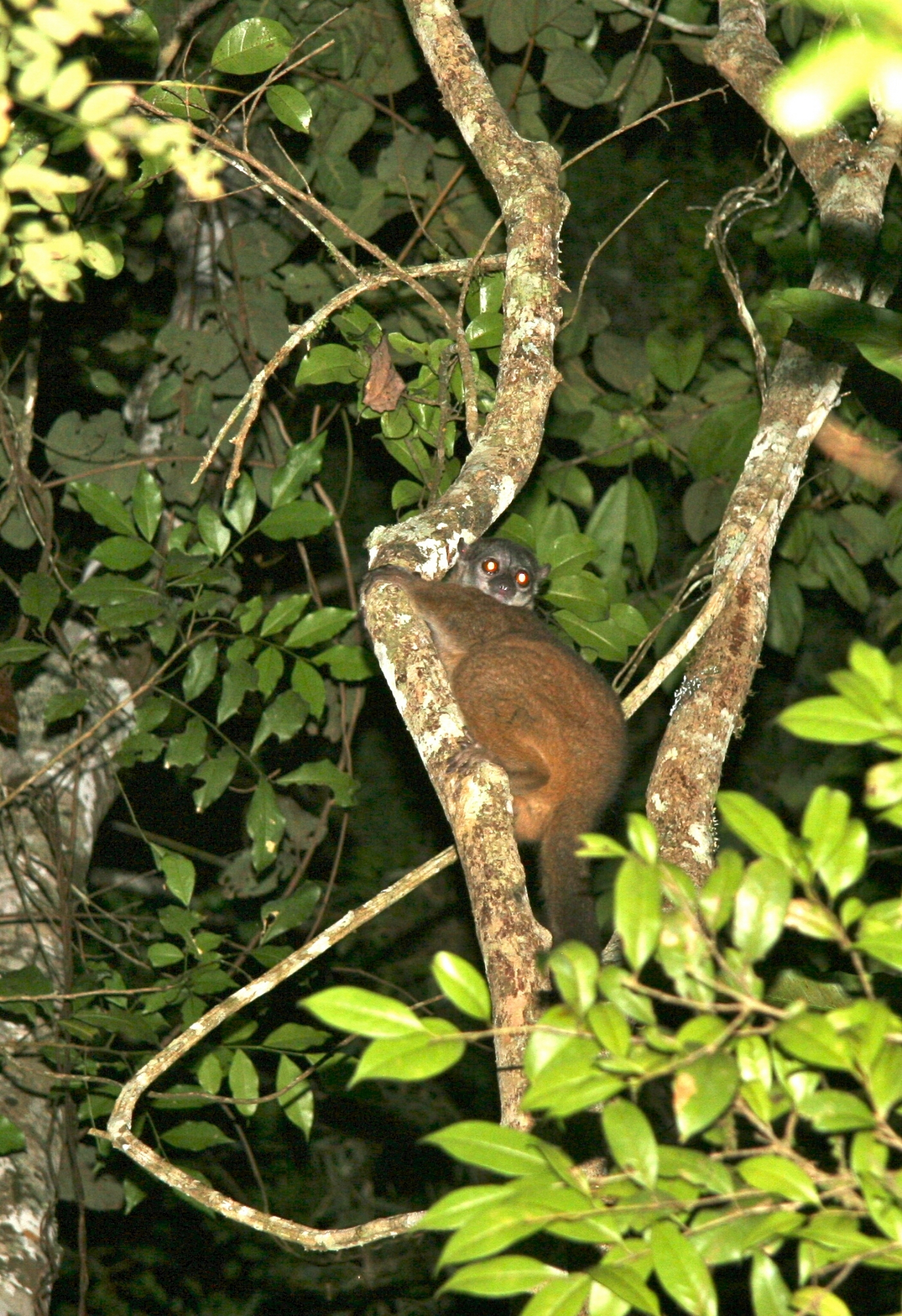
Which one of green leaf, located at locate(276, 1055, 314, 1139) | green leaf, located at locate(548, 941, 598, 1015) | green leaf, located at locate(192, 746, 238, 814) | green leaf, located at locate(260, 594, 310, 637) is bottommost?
green leaf, located at locate(276, 1055, 314, 1139)

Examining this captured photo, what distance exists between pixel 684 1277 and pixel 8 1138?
2.80 m

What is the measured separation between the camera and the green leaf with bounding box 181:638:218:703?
13.5ft

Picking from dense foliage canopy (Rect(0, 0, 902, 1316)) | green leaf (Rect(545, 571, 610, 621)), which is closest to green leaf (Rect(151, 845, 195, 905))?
dense foliage canopy (Rect(0, 0, 902, 1316))

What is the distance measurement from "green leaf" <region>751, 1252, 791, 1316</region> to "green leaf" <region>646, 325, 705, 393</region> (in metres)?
4.02

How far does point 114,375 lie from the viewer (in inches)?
227

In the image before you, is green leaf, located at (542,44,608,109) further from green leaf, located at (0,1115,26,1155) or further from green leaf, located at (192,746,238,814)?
green leaf, located at (0,1115,26,1155)

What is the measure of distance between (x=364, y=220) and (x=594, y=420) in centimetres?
123

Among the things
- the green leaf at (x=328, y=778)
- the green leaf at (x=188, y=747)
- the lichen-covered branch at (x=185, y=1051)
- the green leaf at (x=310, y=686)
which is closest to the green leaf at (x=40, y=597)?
the green leaf at (x=188, y=747)

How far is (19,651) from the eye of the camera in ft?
13.3

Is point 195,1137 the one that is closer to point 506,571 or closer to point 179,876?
point 179,876

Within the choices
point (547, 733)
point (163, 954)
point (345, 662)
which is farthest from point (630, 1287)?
point (345, 662)

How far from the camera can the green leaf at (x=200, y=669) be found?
412 cm

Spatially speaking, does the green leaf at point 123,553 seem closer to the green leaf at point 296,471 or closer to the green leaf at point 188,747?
the green leaf at point 296,471

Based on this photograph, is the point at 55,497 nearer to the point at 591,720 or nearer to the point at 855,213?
the point at 591,720
